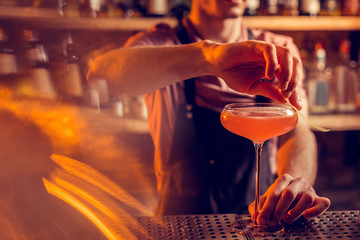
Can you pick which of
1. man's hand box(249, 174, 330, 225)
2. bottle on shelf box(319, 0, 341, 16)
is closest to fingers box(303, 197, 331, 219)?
Result: man's hand box(249, 174, 330, 225)

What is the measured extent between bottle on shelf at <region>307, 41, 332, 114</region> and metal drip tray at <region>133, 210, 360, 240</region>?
148 cm

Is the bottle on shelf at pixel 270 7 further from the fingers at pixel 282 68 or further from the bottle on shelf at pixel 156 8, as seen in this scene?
the fingers at pixel 282 68

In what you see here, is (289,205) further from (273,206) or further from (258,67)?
(258,67)

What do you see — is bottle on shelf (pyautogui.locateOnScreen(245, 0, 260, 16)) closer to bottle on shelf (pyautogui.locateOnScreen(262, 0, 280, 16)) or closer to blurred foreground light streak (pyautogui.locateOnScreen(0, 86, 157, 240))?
bottle on shelf (pyautogui.locateOnScreen(262, 0, 280, 16))

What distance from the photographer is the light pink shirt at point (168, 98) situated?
5.29ft

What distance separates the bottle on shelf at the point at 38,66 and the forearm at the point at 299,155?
1073 millimetres

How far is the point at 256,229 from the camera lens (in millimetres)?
875

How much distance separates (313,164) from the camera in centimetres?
143

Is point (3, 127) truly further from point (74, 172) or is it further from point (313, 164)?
point (313, 164)

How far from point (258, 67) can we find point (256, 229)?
15.5 inches

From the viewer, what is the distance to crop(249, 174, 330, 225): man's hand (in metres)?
0.89

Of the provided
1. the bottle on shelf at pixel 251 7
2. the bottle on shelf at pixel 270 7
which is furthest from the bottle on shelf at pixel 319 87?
the bottle on shelf at pixel 251 7

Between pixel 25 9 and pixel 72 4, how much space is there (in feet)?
1.08

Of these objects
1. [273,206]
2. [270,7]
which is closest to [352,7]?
[270,7]
